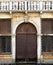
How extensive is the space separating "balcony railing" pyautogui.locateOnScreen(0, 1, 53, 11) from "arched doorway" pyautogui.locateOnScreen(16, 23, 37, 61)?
50.8 inches

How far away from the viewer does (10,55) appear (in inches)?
720

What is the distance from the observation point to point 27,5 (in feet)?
59.2

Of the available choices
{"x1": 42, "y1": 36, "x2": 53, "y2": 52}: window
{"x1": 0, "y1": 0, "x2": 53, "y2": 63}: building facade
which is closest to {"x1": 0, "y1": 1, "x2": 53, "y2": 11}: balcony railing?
{"x1": 0, "y1": 0, "x2": 53, "y2": 63}: building facade

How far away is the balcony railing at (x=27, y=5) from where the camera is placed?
18.0 metres

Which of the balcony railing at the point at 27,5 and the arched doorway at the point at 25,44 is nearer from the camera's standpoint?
the balcony railing at the point at 27,5

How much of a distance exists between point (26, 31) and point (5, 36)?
59.5 inches

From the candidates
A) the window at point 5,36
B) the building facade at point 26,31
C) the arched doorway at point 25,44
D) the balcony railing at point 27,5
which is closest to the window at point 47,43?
the building facade at point 26,31

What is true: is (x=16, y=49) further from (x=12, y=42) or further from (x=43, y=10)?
(x=43, y=10)

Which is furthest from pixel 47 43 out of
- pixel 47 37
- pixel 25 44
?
pixel 25 44

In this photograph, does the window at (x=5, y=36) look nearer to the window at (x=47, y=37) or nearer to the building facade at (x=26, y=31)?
the building facade at (x=26, y=31)

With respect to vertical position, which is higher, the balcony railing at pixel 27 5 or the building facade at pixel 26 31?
the balcony railing at pixel 27 5

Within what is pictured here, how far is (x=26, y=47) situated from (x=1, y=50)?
1.76 m

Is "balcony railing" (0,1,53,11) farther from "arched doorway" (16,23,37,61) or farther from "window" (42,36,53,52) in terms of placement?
"window" (42,36,53,52)

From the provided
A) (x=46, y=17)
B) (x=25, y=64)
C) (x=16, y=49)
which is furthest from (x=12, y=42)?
(x=46, y=17)
